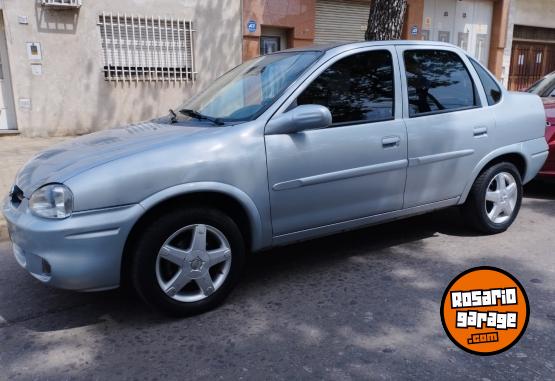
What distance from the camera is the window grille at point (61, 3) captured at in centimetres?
910

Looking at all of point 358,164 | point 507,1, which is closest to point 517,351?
point 358,164

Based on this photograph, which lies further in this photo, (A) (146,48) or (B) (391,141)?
(A) (146,48)

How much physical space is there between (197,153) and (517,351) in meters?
2.11

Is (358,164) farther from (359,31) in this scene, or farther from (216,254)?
(359,31)

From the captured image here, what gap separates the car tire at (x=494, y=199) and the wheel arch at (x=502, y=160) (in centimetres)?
5

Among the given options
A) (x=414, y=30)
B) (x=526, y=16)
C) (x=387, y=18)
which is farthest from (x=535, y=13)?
(x=387, y=18)

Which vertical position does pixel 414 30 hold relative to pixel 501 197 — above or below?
above

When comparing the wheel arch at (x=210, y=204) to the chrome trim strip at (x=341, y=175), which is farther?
the chrome trim strip at (x=341, y=175)

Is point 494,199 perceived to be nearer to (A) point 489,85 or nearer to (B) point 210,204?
(A) point 489,85

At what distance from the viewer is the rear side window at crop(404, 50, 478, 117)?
3945 millimetres

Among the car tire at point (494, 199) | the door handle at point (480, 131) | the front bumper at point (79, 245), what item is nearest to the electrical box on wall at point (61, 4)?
the front bumper at point (79, 245)

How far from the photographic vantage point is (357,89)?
3691 mm

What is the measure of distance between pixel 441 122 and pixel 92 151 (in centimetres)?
264

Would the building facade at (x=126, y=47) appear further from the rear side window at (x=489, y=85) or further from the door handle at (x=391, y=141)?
the door handle at (x=391, y=141)
